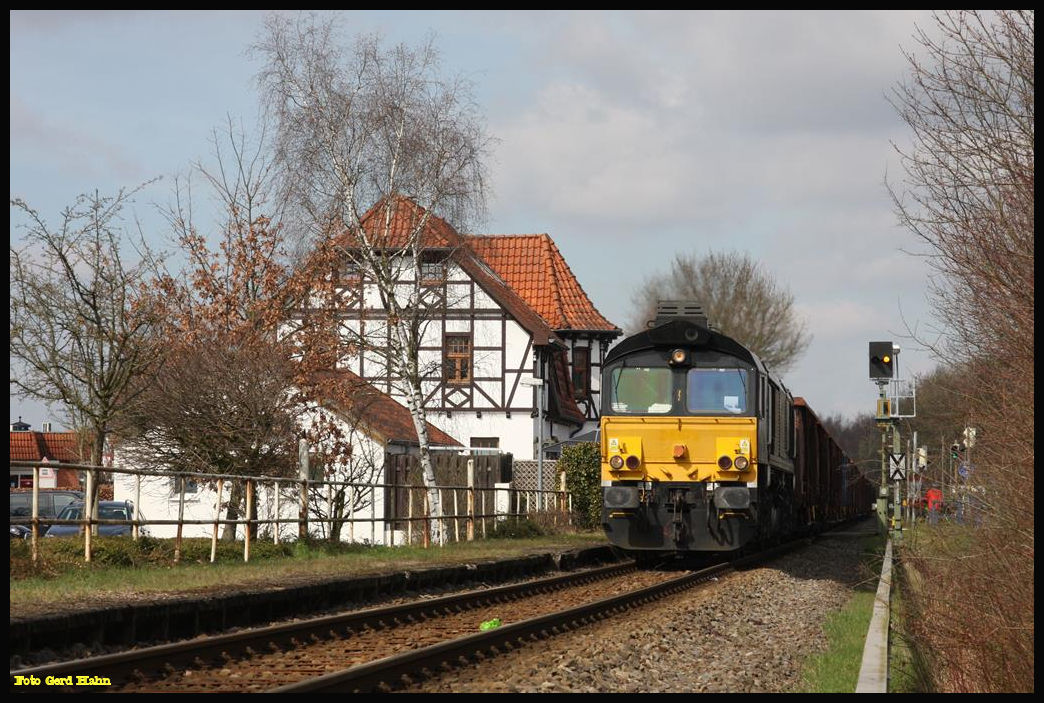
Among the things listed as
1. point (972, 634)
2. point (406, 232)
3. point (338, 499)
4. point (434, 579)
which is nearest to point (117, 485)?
point (406, 232)

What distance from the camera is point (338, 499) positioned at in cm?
2434

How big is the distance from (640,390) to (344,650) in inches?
409

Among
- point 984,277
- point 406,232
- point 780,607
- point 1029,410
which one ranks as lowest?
point 780,607

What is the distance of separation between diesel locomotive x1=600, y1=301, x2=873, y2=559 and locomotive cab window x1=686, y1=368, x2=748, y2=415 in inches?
0.6

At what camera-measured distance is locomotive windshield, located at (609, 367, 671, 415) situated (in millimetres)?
20297

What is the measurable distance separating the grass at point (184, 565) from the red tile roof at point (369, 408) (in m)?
5.31

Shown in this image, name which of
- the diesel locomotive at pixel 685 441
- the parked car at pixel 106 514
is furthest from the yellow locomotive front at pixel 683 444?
the parked car at pixel 106 514

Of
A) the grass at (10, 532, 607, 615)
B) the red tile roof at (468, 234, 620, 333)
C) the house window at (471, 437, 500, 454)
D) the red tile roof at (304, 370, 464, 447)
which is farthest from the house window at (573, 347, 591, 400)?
the grass at (10, 532, 607, 615)

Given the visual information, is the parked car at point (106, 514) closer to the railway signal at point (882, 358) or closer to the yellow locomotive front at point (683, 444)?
the yellow locomotive front at point (683, 444)

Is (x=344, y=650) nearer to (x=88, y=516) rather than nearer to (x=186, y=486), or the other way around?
(x=88, y=516)

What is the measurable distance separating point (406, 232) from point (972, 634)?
2177cm

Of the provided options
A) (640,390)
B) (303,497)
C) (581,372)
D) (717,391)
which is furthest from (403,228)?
(581,372)

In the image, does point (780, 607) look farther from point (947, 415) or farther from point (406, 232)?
point (406, 232)
